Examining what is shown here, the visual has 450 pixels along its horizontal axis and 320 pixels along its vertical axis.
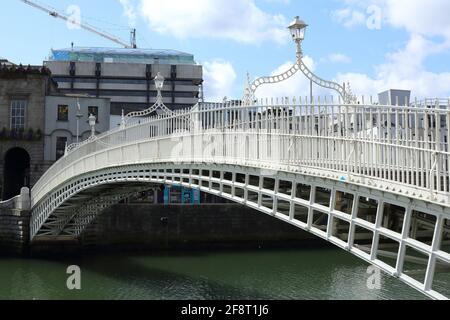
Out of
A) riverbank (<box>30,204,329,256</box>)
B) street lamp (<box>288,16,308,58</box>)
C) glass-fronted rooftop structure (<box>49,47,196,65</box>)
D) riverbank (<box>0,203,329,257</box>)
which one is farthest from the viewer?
glass-fronted rooftop structure (<box>49,47,196,65</box>)

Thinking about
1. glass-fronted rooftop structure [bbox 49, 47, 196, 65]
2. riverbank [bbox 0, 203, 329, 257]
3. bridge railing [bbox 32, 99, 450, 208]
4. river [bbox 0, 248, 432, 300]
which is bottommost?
river [bbox 0, 248, 432, 300]

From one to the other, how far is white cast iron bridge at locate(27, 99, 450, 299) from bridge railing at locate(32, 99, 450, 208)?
0.07ft

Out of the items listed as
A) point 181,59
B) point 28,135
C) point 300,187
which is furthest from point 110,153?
point 181,59

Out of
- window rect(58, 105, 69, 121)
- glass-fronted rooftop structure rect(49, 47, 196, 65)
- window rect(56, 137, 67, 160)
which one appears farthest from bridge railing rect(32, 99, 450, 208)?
glass-fronted rooftop structure rect(49, 47, 196, 65)

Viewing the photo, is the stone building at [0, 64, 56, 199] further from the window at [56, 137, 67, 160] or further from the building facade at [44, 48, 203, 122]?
the building facade at [44, 48, 203, 122]

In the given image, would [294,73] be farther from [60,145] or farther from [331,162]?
[60,145]

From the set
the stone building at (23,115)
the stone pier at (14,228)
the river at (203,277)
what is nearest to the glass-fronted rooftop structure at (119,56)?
the stone building at (23,115)

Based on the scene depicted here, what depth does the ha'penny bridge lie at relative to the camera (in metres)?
7.91

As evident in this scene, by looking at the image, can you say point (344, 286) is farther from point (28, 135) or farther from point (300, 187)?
point (28, 135)

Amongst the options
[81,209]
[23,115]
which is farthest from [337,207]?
[23,115]

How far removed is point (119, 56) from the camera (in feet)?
268

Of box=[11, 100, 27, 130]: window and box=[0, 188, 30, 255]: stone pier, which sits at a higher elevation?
box=[11, 100, 27, 130]: window

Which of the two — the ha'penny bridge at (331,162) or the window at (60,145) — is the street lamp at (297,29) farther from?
the window at (60,145)

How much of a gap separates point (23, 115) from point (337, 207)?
118 ft
